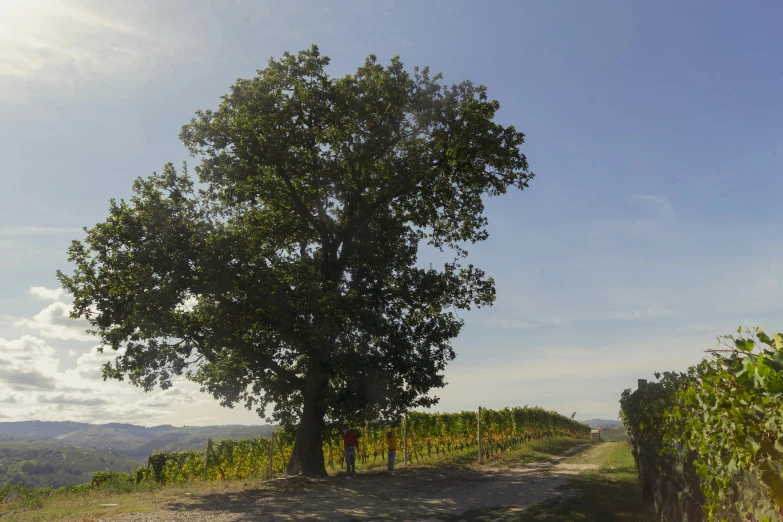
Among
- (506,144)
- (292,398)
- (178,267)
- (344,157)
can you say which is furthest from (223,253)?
(506,144)

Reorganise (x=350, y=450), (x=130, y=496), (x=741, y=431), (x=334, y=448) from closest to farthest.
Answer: (x=741, y=431) → (x=130, y=496) → (x=350, y=450) → (x=334, y=448)

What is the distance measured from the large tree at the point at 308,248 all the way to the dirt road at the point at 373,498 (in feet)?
8.97

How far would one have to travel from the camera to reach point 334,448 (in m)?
28.7

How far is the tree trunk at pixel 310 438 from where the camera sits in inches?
821

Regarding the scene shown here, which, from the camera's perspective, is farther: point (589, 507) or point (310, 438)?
point (310, 438)

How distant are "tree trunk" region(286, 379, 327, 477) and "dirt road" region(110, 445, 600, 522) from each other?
1.18m

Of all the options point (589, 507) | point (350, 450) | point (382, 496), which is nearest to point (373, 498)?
point (382, 496)

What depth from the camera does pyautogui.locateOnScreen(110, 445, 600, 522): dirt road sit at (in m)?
13.3

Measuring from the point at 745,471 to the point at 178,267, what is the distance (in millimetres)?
16577

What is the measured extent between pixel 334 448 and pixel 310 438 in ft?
27.0

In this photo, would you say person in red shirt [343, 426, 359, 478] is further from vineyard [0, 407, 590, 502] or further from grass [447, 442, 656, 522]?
grass [447, 442, 656, 522]

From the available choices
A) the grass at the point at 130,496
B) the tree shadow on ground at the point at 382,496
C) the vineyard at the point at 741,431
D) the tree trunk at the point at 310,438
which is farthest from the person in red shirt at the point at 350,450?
the vineyard at the point at 741,431

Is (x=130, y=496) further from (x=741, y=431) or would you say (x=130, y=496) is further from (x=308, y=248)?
(x=741, y=431)

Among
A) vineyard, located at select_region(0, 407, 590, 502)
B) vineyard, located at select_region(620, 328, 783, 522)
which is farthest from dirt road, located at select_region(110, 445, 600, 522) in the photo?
vineyard, located at select_region(620, 328, 783, 522)
